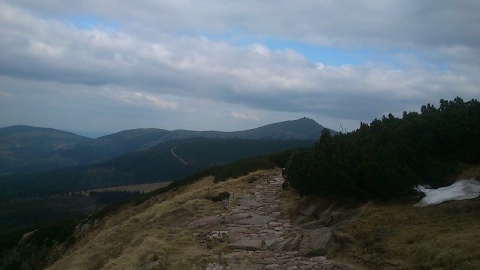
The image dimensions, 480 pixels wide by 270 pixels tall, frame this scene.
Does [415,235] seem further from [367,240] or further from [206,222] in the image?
[206,222]

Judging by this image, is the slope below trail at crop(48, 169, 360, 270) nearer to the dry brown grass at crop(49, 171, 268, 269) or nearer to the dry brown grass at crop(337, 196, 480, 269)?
the dry brown grass at crop(49, 171, 268, 269)

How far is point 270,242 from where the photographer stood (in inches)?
447

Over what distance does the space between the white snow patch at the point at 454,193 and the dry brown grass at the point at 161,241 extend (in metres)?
5.68

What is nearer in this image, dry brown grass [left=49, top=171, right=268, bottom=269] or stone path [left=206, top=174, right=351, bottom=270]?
stone path [left=206, top=174, right=351, bottom=270]

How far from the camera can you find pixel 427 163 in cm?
1239

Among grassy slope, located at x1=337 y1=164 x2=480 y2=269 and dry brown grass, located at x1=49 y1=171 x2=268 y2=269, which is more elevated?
grassy slope, located at x1=337 y1=164 x2=480 y2=269

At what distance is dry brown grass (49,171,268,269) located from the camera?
438 inches

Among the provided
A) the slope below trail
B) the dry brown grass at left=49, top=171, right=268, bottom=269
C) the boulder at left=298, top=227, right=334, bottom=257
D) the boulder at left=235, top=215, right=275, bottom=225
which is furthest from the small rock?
the boulder at left=298, top=227, right=334, bottom=257

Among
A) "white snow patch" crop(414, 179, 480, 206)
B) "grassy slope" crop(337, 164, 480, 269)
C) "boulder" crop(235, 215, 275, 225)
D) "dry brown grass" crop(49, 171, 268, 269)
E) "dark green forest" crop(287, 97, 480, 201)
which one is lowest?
"dry brown grass" crop(49, 171, 268, 269)

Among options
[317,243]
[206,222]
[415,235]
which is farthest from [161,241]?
[415,235]

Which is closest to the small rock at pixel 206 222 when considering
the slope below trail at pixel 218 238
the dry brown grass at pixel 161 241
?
the slope below trail at pixel 218 238

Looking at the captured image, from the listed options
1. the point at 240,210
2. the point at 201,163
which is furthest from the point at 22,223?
the point at 240,210

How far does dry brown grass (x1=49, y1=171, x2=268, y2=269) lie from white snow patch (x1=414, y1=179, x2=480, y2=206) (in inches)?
224

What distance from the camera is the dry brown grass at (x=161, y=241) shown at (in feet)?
36.5
